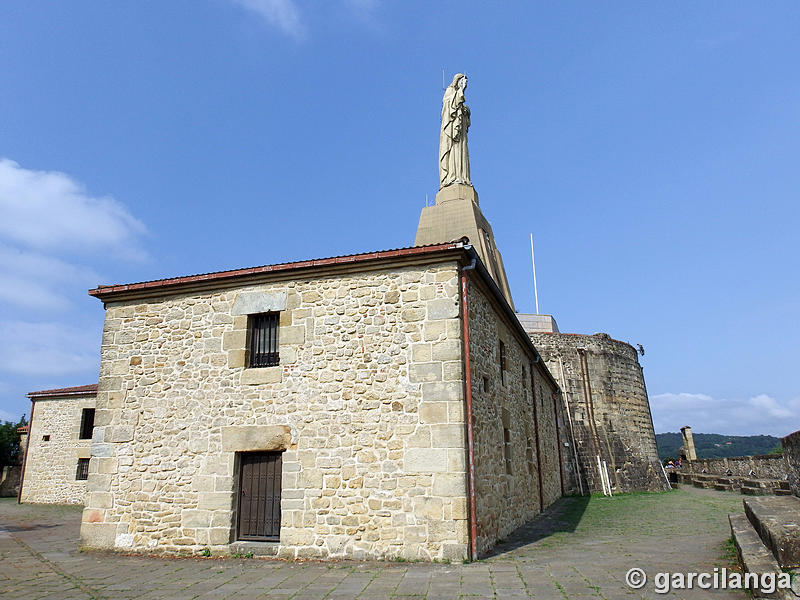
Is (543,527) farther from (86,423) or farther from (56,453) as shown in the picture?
(56,453)

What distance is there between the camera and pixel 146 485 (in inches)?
345

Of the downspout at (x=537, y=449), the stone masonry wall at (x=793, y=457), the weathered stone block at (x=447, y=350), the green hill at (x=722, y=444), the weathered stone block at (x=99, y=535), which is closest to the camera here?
the stone masonry wall at (x=793, y=457)

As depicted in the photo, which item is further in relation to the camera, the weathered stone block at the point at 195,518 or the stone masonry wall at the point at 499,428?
the weathered stone block at the point at 195,518

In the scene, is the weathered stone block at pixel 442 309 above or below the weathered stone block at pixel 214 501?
above

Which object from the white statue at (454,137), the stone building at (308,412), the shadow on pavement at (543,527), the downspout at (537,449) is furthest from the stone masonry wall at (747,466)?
the stone building at (308,412)

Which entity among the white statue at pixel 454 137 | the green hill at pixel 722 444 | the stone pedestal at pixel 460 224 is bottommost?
the green hill at pixel 722 444

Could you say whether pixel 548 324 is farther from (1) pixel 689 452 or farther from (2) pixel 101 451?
(2) pixel 101 451

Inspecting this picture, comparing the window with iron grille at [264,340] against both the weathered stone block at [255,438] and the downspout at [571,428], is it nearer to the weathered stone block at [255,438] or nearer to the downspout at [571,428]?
the weathered stone block at [255,438]

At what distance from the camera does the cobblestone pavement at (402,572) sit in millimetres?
5629

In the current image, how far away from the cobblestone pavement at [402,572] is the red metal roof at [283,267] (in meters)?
4.27

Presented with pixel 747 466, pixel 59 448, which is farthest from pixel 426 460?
pixel 747 466

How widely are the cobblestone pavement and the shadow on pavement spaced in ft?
0.16

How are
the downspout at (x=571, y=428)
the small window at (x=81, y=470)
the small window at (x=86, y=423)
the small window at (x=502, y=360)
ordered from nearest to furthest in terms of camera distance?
the small window at (x=502, y=360) → the small window at (x=81, y=470) → the small window at (x=86, y=423) → the downspout at (x=571, y=428)

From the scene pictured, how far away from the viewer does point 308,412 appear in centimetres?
818
